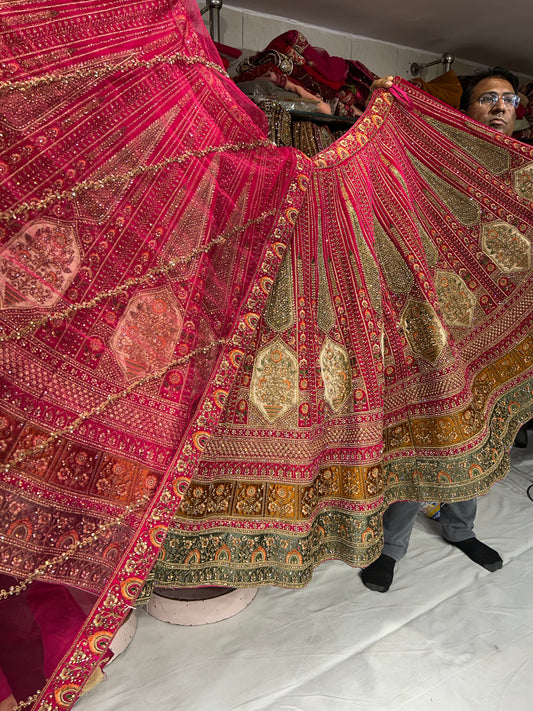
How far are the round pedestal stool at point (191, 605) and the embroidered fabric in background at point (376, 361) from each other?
1.09 ft

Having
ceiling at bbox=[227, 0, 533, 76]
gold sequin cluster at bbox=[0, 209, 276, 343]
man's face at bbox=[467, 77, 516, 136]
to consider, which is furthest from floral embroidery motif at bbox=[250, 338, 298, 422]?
ceiling at bbox=[227, 0, 533, 76]

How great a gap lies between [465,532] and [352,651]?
57 cm

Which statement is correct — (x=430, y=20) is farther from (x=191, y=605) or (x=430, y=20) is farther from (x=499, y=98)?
(x=191, y=605)

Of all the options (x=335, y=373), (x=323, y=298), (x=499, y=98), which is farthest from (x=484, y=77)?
(x=335, y=373)

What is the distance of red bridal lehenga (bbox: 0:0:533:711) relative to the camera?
2.34 feet

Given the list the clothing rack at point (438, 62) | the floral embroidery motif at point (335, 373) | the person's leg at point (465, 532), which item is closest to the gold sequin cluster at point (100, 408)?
the floral embroidery motif at point (335, 373)

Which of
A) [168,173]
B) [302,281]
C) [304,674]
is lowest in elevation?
[304,674]

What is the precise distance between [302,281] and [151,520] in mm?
520

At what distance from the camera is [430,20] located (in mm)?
2064

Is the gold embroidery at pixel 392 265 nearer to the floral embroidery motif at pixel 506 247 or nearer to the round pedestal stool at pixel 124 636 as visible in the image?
the floral embroidery motif at pixel 506 247

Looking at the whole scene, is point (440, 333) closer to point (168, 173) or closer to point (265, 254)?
point (265, 254)

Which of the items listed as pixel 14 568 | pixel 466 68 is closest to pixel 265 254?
pixel 14 568

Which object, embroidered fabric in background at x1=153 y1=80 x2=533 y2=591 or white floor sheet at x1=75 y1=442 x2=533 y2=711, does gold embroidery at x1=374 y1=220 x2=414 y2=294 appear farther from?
white floor sheet at x1=75 y1=442 x2=533 y2=711

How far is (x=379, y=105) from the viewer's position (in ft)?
3.92
